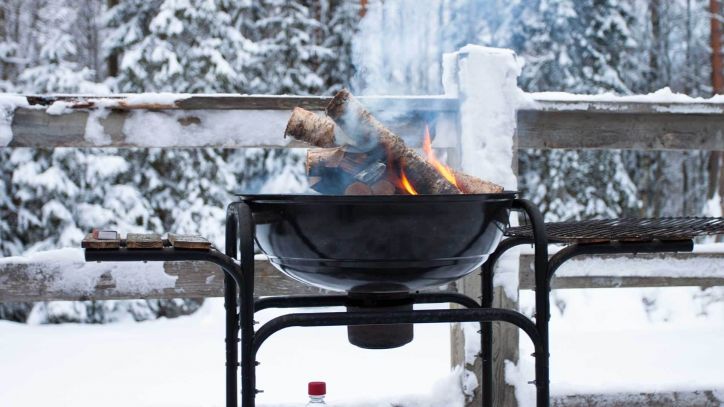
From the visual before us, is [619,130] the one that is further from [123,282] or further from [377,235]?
[123,282]

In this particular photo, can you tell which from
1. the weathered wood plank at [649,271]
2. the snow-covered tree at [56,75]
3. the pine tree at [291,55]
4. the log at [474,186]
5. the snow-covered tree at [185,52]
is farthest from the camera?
the pine tree at [291,55]

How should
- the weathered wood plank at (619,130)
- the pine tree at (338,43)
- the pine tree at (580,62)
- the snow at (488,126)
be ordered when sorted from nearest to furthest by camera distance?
the snow at (488,126) < the weathered wood plank at (619,130) < the pine tree at (338,43) < the pine tree at (580,62)

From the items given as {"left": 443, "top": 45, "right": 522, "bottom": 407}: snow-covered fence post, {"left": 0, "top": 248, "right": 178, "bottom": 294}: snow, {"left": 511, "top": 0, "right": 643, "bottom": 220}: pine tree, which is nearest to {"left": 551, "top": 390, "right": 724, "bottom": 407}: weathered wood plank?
{"left": 443, "top": 45, "right": 522, "bottom": 407}: snow-covered fence post

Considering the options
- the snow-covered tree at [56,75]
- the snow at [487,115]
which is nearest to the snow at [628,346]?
the snow at [487,115]

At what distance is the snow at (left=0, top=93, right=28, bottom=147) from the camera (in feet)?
7.39

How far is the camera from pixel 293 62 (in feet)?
28.3

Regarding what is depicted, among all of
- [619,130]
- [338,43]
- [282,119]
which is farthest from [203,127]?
[338,43]

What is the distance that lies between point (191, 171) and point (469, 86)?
513cm

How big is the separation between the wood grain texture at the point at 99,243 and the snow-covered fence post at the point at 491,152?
1.30 meters

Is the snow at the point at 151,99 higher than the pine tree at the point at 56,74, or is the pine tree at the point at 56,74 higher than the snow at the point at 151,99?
the pine tree at the point at 56,74

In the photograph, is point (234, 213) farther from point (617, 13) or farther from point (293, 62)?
point (617, 13)

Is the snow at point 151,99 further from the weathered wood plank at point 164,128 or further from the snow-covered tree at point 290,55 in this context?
the snow-covered tree at point 290,55

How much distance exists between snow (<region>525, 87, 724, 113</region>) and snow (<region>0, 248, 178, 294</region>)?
135 centimetres

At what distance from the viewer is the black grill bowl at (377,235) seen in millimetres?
1452
